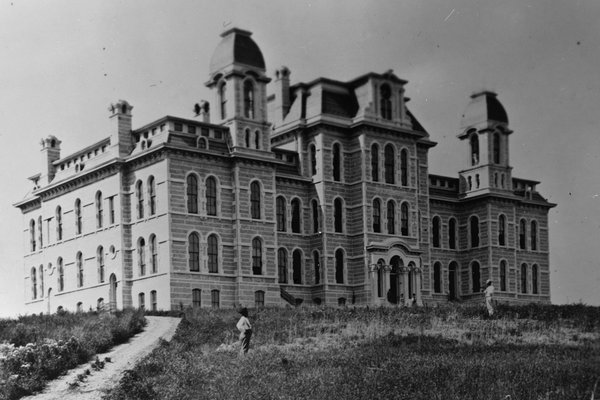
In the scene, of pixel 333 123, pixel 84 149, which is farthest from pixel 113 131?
pixel 333 123

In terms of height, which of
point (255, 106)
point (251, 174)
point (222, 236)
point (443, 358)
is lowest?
point (443, 358)

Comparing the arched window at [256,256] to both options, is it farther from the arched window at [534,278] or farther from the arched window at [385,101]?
the arched window at [534,278]

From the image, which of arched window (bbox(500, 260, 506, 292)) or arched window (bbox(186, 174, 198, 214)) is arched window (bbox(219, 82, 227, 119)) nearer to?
arched window (bbox(186, 174, 198, 214))

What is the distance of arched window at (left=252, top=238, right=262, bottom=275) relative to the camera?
53000 millimetres

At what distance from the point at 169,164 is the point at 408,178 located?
17347 mm

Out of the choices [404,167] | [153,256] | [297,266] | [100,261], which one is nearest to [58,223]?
[100,261]

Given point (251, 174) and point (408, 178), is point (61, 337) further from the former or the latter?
point (408, 178)

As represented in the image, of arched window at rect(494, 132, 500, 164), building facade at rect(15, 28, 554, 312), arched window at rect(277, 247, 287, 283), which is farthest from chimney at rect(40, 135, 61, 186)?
arched window at rect(494, 132, 500, 164)

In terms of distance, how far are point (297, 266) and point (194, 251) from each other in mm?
8943

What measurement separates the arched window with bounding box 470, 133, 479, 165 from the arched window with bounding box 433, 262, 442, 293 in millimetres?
8113

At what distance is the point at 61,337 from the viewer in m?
28.0

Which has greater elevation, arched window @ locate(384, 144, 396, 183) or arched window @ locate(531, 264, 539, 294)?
arched window @ locate(384, 144, 396, 183)

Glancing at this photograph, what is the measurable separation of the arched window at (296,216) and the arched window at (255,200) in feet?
14.6

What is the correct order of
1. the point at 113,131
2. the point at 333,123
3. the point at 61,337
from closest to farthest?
the point at 61,337, the point at 113,131, the point at 333,123
